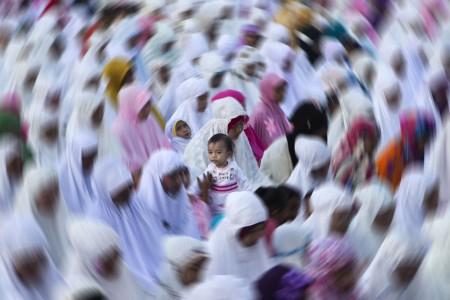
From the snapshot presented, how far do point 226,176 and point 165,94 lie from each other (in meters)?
1.46

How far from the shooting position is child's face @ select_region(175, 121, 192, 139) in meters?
3.69

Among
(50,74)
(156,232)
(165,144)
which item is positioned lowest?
(156,232)

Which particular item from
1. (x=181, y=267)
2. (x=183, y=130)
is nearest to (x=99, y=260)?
(x=181, y=267)

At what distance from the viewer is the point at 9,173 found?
6.08 feet

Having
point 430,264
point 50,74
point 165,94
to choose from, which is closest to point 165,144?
point 50,74

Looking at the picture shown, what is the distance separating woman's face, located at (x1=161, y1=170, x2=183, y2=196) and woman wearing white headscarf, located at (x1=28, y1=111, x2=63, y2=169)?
394 mm

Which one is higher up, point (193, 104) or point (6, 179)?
point (193, 104)

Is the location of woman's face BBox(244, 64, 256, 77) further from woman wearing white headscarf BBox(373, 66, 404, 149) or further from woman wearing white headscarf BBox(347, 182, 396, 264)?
woman wearing white headscarf BBox(347, 182, 396, 264)

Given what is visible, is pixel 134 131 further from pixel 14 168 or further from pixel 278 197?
pixel 14 168

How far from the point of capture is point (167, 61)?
13.9ft

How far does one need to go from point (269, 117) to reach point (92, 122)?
4.26 ft

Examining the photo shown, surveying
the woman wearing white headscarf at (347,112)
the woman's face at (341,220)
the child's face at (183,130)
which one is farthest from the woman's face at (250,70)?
the woman's face at (341,220)

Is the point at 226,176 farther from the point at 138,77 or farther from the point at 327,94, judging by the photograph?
the point at 138,77

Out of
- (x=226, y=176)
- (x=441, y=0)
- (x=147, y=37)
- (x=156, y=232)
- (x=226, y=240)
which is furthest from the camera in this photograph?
(x=147, y=37)
